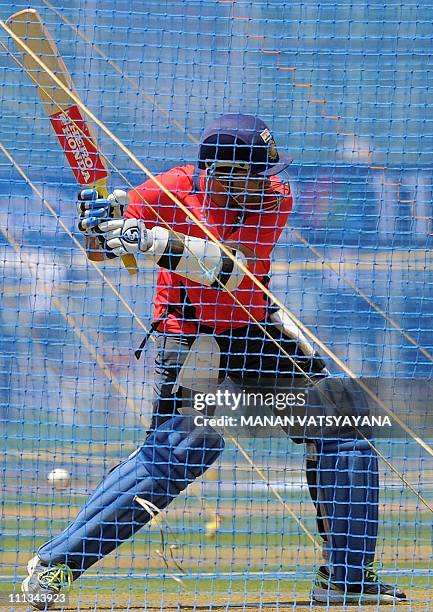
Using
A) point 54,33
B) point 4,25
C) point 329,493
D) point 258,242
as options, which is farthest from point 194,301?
point 54,33

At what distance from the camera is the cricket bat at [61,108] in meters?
3.73

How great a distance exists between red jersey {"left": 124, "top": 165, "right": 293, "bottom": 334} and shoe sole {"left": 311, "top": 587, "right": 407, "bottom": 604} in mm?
936

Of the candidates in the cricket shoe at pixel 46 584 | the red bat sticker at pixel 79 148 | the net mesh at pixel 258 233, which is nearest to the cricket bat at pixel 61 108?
the red bat sticker at pixel 79 148

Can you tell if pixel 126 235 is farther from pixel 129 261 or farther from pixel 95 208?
pixel 129 261

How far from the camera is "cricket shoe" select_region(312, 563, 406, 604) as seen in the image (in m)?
3.54

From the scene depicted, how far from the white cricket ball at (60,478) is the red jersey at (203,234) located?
1.10m

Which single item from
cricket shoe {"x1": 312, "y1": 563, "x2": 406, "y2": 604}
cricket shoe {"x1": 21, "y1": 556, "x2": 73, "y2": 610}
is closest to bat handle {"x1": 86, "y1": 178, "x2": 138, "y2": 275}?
cricket shoe {"x1": 21, "y1": 556, "x2": 73, "y2": 610}

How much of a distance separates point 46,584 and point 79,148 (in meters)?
1.48

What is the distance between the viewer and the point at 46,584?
3.43 meters

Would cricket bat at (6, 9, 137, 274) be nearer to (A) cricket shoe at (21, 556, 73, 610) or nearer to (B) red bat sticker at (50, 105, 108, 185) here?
(B) red bat sticker at (50, 105, 108, 185)

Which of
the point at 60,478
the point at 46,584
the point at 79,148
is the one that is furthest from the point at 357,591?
the point at 79,148

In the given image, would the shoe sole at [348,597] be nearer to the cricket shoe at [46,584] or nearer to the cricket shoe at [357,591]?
the cricket shoe at [357,591]

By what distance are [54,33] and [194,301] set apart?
1.41 metres

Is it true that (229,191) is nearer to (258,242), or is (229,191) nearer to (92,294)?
(258,242)
